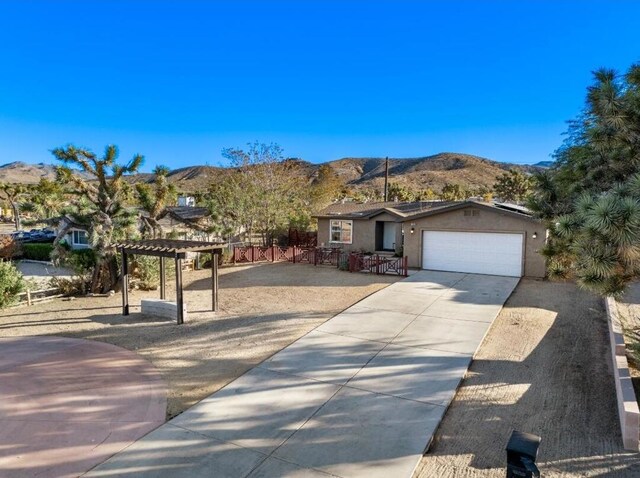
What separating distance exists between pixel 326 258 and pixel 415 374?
1518 centimetres

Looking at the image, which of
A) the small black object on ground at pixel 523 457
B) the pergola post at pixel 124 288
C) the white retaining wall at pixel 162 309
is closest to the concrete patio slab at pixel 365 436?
the small black object on ground at pixel 523 457

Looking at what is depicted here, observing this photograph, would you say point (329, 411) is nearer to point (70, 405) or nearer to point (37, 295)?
point (70, 405)

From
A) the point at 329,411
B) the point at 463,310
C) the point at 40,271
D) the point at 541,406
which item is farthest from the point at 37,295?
the point at 541,406

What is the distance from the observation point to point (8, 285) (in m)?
12.9

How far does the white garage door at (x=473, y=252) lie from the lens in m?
18.3

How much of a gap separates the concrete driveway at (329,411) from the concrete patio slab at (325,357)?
2 cm

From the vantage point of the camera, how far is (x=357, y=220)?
2492cm

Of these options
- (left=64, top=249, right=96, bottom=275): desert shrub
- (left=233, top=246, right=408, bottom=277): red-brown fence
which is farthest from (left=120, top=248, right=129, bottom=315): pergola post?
(left=233, top=246, right=408, bottom=277): red-brown fence

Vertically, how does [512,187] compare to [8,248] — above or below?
above

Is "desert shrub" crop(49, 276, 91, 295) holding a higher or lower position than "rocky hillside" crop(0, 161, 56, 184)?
lower

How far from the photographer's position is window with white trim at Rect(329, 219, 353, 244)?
2544 centimetres

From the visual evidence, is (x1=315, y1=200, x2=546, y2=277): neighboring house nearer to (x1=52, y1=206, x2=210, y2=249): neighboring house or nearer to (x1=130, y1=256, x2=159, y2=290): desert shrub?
(x1=52, y1=206, x2=210, y2=249): neighboring house

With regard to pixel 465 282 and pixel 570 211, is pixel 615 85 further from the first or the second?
pixel 465 282

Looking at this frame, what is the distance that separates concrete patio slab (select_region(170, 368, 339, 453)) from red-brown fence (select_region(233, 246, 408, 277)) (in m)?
11.7
